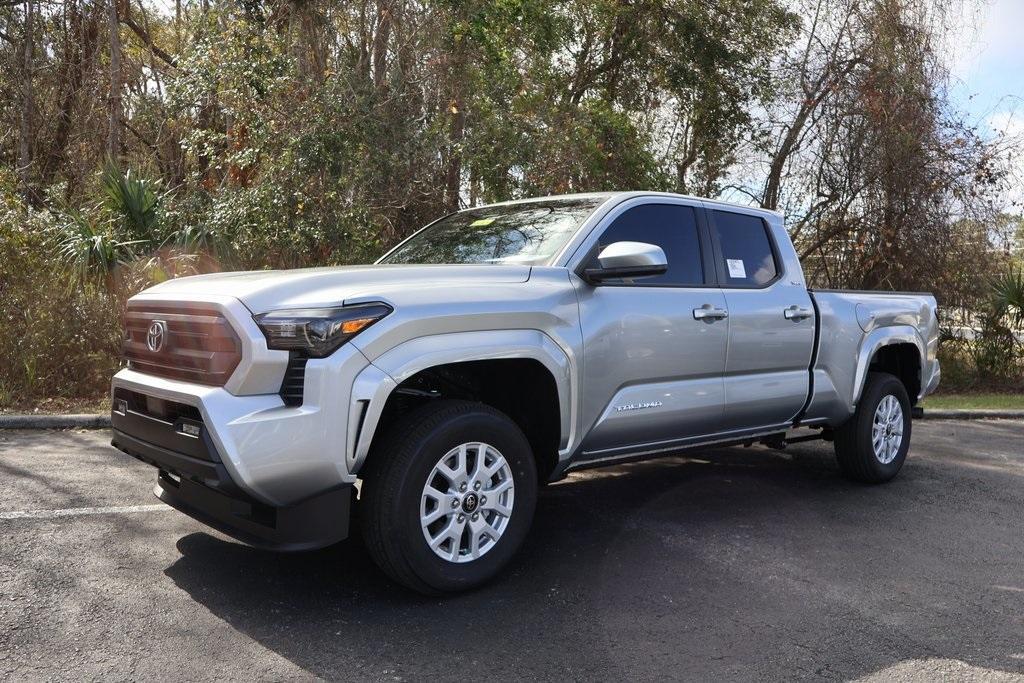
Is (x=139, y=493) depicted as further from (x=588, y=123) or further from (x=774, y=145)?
(x=774, y=145)

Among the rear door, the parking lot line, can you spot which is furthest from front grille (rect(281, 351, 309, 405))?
the rear door

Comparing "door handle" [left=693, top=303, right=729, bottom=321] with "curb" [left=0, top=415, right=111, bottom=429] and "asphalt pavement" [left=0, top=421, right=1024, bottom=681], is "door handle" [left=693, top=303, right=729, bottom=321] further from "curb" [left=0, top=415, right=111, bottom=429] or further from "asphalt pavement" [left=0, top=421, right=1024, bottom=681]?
"curb" [left=0, top=415, right=111, bottom=429]

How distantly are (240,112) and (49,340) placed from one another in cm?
395

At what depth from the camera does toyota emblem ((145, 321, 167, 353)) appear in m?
4.21

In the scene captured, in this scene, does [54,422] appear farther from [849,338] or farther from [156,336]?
[849,338]

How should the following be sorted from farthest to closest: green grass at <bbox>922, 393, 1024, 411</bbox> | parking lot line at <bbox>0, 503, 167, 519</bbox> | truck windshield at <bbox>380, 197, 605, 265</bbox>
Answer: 1. green grass at <bbox>922, 393, 1024, 411</bbox>
2. parking lot line at <bbox>0, 503, 167, 519</bbox>
3. truck windshield at <bbox>380, 197, 605, 265</bbox>

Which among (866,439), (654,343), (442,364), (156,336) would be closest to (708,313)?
(654,343)

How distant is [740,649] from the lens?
372cm

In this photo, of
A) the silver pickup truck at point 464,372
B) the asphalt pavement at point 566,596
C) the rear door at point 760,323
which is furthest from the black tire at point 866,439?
the rear door at point 760,323

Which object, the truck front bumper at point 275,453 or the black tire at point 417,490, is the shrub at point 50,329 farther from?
the black tire at point 417,490

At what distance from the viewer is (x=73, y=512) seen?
528 cm

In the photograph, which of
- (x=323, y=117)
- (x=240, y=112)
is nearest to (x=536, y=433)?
(x=323, y=117)

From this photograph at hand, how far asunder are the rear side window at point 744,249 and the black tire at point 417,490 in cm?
219

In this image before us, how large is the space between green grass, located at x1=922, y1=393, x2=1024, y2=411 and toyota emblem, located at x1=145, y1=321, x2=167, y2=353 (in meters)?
9.84
